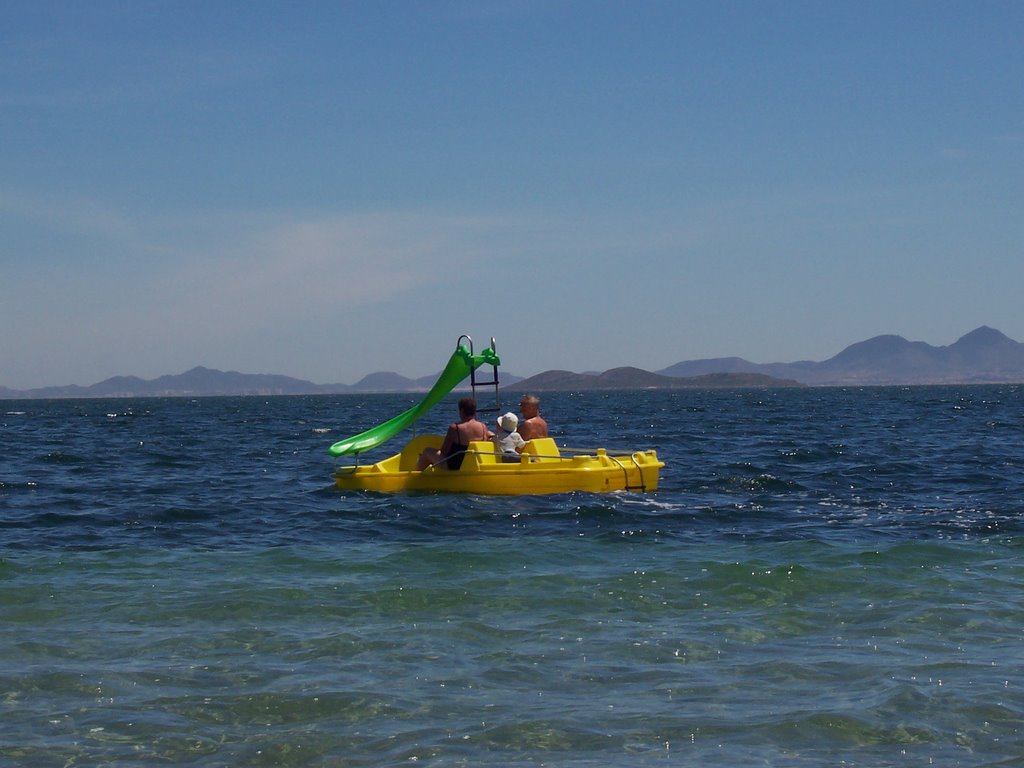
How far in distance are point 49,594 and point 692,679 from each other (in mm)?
6373

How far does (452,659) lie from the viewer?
8.53m

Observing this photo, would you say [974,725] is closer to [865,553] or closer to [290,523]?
[865,553]

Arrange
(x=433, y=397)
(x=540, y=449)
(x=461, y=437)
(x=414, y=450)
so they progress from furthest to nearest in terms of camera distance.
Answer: (x=433, y=397)
(x=414, y=450)
(x=540, y=449)
(x=461, y=437)

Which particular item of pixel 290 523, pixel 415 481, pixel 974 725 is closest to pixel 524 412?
pixel 415 481

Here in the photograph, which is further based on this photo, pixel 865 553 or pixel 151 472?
pixel 151 472

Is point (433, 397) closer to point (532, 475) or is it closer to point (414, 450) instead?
point (414, 450)

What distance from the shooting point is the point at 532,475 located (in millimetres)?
18656

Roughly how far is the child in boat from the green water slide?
1.75 metres

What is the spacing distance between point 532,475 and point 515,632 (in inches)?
369

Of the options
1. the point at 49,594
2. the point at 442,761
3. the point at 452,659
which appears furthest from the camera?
the point at 49,594

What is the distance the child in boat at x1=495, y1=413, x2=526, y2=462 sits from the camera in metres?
19.0

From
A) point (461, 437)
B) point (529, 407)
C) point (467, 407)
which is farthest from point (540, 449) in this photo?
point (467, 407)

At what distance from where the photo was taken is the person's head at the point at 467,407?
18.7 m

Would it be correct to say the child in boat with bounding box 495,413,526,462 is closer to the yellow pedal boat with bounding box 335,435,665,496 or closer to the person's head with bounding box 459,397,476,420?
the yellow pedal boat with bounding box 335,435,665,496
